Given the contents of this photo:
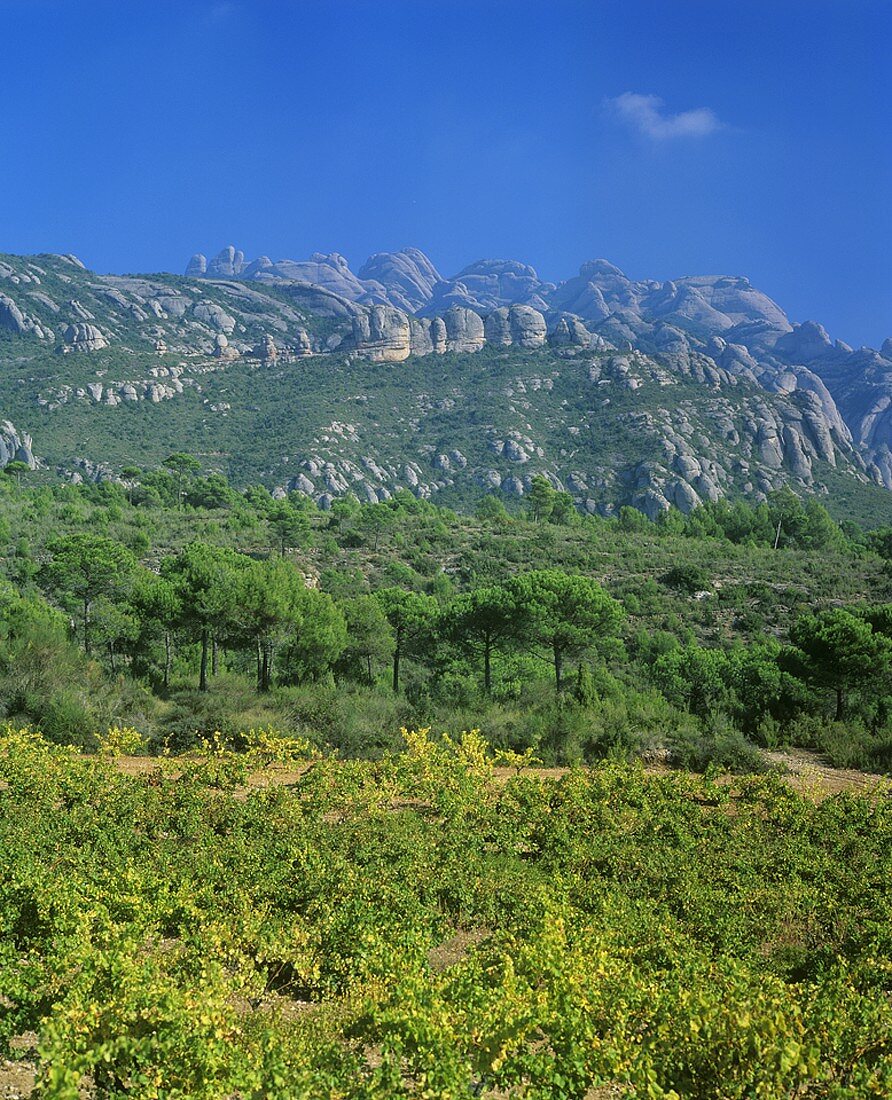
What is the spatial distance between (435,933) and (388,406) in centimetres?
10619

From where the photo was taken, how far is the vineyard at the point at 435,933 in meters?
4.64

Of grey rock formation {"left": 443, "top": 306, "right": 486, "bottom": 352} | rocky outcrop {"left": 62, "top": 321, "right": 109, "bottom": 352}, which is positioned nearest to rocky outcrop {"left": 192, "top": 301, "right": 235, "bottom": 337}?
rocky outcrop {"left": 62, "top": 321, "right": 109, "bottom": 352}

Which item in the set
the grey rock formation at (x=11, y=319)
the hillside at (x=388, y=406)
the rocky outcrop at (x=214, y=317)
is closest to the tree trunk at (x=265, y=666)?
the hillside at (x=388, y=406)

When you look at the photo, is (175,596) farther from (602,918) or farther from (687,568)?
(687,568)

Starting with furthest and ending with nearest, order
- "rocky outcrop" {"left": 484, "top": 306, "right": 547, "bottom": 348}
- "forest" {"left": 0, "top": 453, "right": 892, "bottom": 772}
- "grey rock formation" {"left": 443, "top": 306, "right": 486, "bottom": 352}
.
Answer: "grey rock formation" {"left": 443, "top": 306, "right": 486, "bottom": 352}
"rocky outcrop" {"left": 484, "top": 306, "right": 547, "bottom": 348}
"forest" {"left": 0, "top": 453, "right": 892, "bottom": 772}

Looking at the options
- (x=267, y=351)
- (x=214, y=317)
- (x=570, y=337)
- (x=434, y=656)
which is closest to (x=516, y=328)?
(x=570, y=337)

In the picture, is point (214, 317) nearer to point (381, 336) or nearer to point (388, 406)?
point (381, 336)

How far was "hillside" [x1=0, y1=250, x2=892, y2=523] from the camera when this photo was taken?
91.1m

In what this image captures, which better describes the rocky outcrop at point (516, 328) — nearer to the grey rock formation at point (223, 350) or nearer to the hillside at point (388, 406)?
the hillside at point (388, 406)

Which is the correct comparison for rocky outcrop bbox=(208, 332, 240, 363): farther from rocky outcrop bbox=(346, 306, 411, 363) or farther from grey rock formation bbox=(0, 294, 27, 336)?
grey rock formation bbox=(0, 294, 27, 336)

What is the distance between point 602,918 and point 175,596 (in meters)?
17.0

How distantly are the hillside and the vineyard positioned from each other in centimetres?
7395

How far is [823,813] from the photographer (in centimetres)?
1154

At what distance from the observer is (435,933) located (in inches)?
304
